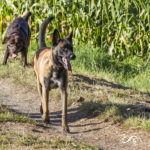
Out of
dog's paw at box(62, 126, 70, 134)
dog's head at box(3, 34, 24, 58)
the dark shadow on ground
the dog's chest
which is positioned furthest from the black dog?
dog's paw at box(62, 126, 70, 134)

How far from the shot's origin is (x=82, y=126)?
4.93 m

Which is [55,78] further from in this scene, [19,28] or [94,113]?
[19,28]

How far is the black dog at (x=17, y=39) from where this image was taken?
734 cm

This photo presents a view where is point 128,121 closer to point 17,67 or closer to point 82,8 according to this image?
point 17,67

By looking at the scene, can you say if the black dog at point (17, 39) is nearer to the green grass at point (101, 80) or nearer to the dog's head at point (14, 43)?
the dog's head at point (14, 43)

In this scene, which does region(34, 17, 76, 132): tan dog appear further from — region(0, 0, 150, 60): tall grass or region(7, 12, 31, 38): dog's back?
region(0, 0, 150, 60): tall grass

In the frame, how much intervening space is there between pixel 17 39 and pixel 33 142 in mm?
4005

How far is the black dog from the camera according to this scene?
24.1 ft

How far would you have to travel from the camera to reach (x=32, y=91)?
6430 millimetres

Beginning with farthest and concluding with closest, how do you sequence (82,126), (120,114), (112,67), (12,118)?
(112,67), (120,114), (82,126), (12,118)

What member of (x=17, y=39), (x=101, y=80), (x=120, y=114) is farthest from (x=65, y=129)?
(x=17, y=39)

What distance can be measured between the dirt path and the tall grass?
3.07 m

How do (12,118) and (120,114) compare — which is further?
(120,114)

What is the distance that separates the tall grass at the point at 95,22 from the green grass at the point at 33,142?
5043 millimetres
